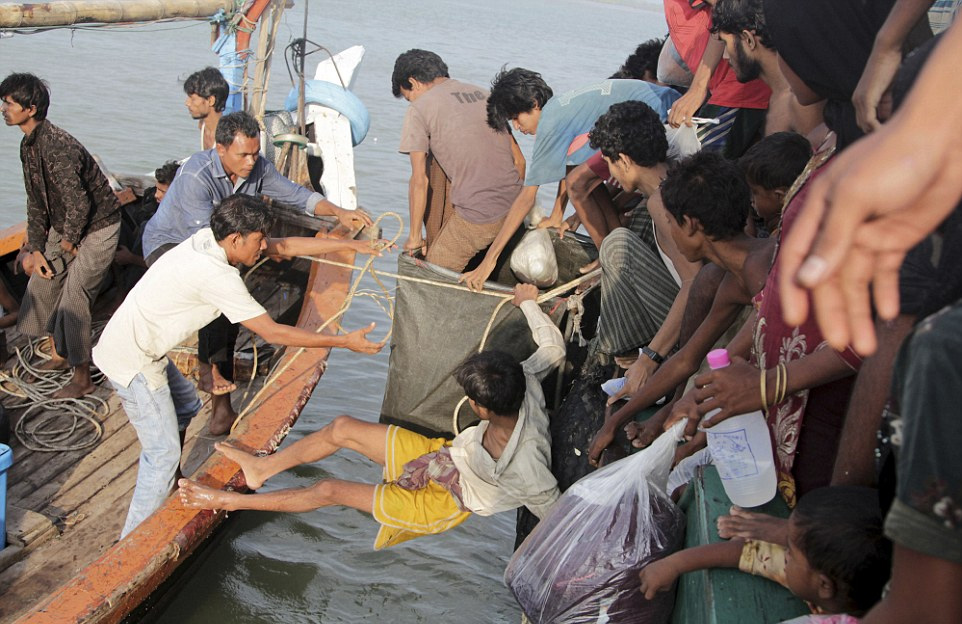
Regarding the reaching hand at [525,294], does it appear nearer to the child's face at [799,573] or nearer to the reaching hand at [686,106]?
the reaching hand at [686,106]

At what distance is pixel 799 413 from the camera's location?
97.7 inches

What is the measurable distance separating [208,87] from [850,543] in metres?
5.57

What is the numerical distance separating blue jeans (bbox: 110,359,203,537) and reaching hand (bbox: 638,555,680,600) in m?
2.47

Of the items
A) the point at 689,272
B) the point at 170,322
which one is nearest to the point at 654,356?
the point at 689,272

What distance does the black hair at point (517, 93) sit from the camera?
205 inches

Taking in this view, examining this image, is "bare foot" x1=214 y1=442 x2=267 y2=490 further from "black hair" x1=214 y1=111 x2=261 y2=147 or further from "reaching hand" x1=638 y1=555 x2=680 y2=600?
"reaching hand" x1=638 y1=555 x2=680 y2=600

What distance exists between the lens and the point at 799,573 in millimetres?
1968

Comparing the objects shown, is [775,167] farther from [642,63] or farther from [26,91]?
[26,91]

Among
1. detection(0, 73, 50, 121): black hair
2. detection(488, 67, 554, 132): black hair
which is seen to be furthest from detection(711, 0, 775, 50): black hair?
detection(0, 73, 50, 121): black hair

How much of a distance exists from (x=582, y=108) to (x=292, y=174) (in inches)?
126

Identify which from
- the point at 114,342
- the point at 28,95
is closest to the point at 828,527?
the point at 114,342

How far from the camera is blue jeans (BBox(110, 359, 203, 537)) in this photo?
411 cm

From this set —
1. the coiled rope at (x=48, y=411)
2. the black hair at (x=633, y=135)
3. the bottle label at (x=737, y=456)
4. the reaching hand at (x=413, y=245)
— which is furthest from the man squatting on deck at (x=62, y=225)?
the bottle label at (x=737, y=456)

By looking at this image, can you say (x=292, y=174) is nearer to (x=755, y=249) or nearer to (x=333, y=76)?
(x=333, y=76)
